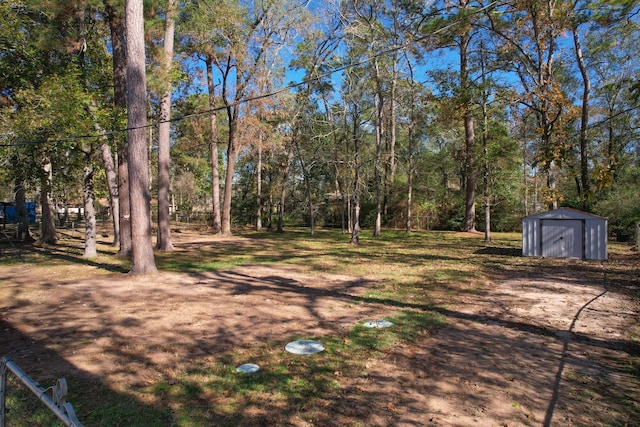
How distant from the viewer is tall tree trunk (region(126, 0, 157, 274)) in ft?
31.6

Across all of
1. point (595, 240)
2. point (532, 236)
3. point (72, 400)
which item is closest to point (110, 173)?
point (72, 400)

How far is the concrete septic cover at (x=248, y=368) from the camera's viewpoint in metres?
4.23

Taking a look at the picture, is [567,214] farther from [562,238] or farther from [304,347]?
[304,347]

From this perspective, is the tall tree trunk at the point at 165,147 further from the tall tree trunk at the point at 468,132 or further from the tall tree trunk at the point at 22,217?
the tall tree trunk at the point at 468,132

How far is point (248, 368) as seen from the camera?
4.30 meters

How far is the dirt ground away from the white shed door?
4.73m

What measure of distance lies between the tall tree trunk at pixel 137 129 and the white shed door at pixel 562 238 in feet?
45.5

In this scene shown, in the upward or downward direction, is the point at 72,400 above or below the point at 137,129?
below

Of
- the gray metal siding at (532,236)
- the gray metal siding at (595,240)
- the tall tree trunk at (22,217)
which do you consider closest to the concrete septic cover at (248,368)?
the gray metal siding at (532,236)

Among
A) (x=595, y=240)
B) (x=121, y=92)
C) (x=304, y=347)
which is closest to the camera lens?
(x=304, y=347)

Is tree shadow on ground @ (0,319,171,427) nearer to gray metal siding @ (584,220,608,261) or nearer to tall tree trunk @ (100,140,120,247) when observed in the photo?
tall tree trunk @ (100,140,120,247)

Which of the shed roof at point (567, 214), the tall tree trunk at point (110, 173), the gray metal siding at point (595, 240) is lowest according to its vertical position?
the gray metal siding at point (595, 240)

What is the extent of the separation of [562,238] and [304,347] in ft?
43.0

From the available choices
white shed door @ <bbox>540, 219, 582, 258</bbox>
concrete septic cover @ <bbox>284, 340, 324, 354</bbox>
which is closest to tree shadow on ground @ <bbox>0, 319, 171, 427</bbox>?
concrete septic cover @ <bbox>284, 340, 324, 354</bbox>
